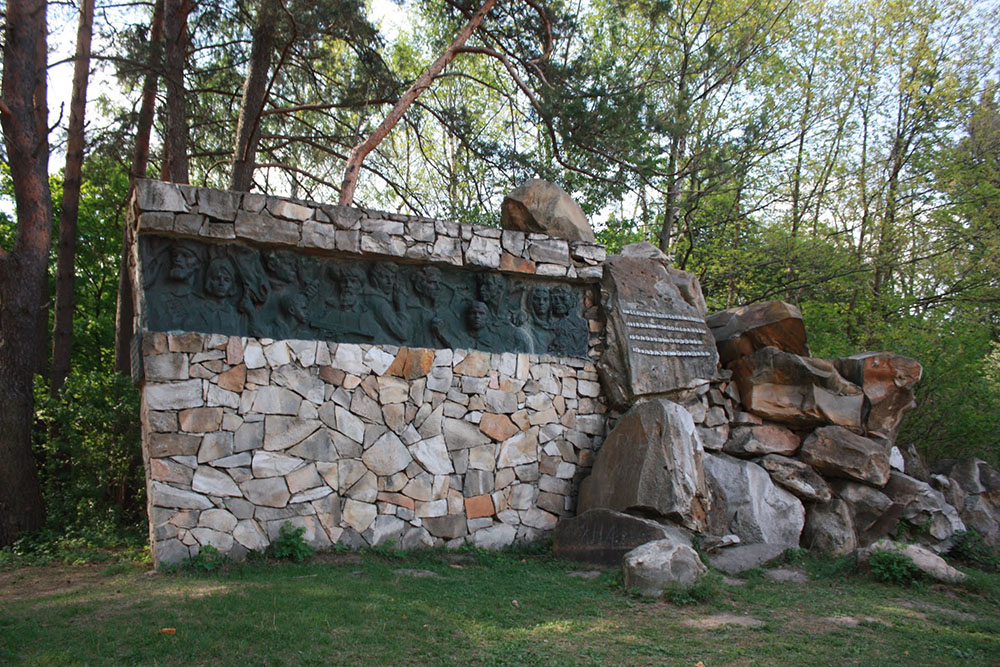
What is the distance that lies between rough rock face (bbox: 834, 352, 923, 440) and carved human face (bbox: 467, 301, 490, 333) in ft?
15.6

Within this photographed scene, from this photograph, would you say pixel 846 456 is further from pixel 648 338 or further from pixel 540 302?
pixel 540 302

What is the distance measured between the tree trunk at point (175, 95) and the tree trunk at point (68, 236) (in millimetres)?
1207

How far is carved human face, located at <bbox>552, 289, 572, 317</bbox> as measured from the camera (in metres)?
8.68

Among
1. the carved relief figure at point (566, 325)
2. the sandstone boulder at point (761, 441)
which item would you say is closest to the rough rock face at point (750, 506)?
the sandstone boulder at point (761, 441)

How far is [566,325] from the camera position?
8.75m

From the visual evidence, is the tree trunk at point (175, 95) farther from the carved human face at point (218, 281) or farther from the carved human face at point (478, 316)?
the carved human face at point (478, 316)

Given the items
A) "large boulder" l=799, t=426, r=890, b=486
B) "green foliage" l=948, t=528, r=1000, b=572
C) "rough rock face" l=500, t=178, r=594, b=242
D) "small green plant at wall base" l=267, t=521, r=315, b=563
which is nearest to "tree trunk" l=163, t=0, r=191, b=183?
"rough rock face" l=500, t=178, r=594, b=242

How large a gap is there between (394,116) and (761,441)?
6.53 meters

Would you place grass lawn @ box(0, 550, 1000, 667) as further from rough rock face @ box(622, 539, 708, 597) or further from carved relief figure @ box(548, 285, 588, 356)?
carved relief figure @ box(548, 285, 588, 356)

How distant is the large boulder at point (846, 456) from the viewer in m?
8.47

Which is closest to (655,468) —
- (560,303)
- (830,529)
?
(560,303)

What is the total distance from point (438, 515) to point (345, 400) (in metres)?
1.57

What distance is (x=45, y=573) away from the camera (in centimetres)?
677

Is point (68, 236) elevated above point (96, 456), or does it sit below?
above
